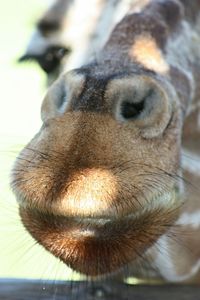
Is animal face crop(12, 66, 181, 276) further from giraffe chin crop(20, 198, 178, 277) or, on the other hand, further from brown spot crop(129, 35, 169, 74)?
brown spot crop(129, 35, 169, 74)

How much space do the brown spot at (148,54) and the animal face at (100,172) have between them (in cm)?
20

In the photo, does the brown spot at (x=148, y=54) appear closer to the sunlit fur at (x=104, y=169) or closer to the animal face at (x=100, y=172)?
the sunlit fur at (x=104, y=169)

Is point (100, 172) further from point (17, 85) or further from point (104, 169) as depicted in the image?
point (17, 85)

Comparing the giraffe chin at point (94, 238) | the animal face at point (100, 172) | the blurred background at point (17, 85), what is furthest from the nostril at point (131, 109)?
the blurred background at point (17, 85)

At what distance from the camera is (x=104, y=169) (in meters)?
1.47

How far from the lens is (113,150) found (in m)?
1.52

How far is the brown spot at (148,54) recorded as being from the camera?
190 centimetres

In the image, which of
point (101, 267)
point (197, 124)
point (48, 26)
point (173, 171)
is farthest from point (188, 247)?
point (48, 26)

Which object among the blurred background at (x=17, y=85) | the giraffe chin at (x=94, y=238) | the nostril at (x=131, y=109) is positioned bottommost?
the blurred background at (x=17, y=85)

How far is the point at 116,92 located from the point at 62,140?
181mm

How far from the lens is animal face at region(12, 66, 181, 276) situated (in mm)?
1440

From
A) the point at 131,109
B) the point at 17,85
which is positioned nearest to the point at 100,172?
the point at 131,109

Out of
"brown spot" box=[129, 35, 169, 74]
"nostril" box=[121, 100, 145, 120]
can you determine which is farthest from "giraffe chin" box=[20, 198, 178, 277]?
"brown spot" box=[129, 35, 169, 74]

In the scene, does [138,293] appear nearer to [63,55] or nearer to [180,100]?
[180,100]
